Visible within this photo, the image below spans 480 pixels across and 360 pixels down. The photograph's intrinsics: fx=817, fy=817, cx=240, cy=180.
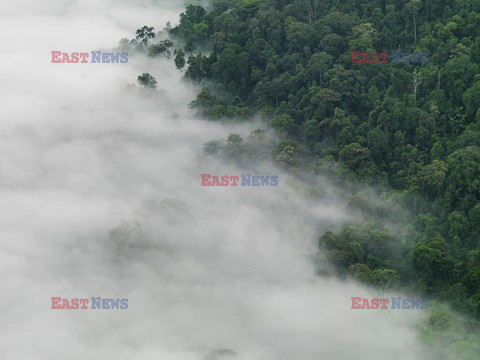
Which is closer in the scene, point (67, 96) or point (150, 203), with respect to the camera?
point (150, 203)

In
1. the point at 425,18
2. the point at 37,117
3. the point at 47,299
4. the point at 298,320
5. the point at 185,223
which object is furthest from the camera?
the point at 37,117

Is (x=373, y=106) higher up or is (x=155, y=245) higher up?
(x=373, y=106)

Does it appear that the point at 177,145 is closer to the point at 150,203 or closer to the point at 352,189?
the point at 150,203

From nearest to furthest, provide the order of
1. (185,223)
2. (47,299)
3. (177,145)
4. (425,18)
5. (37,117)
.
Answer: (47,299), (185,223), (425,18), (177,145), (37,117)

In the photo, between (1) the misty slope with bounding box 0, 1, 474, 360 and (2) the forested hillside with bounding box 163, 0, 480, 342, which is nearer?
(1) the misty slope with bounding box 0, 1, 474, 360

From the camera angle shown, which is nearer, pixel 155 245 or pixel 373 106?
pixel 155 245

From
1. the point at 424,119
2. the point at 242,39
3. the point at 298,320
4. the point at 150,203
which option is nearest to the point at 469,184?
the point at 424,119

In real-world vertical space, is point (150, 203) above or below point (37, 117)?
below

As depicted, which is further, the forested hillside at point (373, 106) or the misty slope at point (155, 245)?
the forested hillside at point (373, 106)
